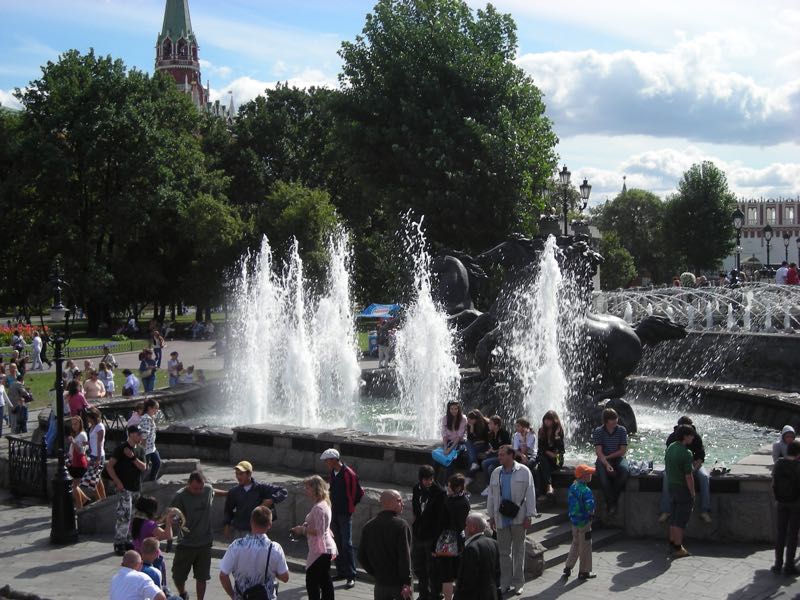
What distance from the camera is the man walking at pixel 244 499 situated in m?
8.99

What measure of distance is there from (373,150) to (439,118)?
3081 mm

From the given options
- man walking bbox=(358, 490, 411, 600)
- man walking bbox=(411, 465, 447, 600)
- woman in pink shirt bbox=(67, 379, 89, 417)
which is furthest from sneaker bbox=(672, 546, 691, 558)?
woman in pink shirt bbox=(67, 379, 89, 417)

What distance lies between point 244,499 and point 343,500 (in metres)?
0.99

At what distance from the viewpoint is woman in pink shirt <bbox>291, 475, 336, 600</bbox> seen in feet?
27.1

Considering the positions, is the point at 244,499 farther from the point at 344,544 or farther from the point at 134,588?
the point at 134,588

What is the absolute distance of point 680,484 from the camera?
34.1ft

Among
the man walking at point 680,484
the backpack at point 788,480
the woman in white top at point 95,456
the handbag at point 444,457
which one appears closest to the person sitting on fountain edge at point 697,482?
the man walking at point 680,484

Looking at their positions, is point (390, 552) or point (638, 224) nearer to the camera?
point (390, 552)

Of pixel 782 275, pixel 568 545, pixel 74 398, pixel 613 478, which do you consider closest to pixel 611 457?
pixel 613 478

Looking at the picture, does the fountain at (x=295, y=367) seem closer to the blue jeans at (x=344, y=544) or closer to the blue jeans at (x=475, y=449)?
the blue jeans at (x=475, y=449)

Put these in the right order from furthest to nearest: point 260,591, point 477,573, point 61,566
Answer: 1. point 61,566
2. point 260,591
3. point 477,573

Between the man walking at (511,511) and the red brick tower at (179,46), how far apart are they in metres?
132

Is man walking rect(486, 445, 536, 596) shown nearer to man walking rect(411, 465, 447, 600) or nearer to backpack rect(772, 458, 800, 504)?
man walking rect(411, 465, 447, 600)

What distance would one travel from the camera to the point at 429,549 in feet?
27.6
